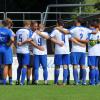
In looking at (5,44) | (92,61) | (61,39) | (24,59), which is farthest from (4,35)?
(92,61)

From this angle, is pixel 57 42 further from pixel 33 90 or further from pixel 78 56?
pixel 33 90

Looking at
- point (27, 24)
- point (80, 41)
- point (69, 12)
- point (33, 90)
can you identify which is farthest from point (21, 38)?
point (69, 12)

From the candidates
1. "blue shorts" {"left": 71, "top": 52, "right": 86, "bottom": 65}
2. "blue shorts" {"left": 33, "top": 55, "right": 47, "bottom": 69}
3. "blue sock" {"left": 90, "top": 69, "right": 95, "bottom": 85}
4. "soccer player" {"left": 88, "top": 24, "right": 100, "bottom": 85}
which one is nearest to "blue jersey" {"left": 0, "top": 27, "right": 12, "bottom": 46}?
"blue shorts" {"left": 33, "top": 55, "right": 47, "bottom": 69}

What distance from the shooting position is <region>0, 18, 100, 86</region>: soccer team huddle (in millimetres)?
18422

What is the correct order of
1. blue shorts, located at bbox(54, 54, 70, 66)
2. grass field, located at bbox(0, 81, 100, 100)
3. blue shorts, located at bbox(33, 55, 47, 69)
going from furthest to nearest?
blue shorts, located at bbox(33, 55, 47, 69)
blue shorts, located at bbox(54, 54, 70, 66)
grass field, located at bbox(0, 81, 100, 100)

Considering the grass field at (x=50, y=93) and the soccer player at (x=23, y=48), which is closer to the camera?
the grass field at (x=50, y=93)

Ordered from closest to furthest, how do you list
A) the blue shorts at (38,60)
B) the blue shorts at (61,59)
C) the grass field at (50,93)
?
the grass field at (50,93), the blue shorts at (61,59), the blue shorts at (38,60)

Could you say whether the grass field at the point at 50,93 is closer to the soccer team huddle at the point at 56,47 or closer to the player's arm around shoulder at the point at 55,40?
the soccer team huddle at the point at 56,47

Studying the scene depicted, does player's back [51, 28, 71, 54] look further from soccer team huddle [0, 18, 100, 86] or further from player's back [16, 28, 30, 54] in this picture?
player's back [16, 28, 30, 54]

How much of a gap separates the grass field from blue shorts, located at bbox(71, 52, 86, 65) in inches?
65.9

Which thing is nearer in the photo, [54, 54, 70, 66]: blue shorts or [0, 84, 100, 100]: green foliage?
[0, 84, 100, 100]: green foliage

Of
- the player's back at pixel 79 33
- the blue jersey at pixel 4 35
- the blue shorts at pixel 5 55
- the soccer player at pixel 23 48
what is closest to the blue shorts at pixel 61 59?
the player's back at pixel 79 33

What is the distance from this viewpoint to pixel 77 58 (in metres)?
18.6

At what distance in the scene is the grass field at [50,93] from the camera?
14180 mm
